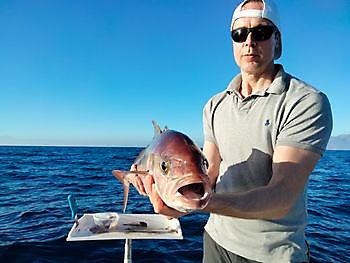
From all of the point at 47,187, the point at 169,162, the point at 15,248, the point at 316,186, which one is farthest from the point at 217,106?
the point at 316,186

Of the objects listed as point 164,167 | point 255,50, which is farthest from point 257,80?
point 164,167

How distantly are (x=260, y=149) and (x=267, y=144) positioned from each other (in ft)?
0.23

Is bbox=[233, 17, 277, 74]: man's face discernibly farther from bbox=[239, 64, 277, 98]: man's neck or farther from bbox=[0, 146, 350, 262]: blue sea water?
bbox=[0, 146, 350, 262]: blue sea water

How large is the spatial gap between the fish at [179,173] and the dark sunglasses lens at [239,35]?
110 centimetres

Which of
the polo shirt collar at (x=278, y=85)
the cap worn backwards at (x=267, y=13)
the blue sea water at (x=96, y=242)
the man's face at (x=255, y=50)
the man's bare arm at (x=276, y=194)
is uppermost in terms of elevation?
the cap worn backwards at (x=267, y=13)

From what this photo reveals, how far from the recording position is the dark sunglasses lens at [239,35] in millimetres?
2613

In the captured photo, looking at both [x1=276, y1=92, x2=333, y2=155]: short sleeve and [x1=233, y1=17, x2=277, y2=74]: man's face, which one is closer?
[x1=276, y1=92, x2=333, y2=155]: short sleeve

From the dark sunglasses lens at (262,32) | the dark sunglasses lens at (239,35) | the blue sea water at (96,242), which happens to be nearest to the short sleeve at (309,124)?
the dark sunglasses lens at (262,32)

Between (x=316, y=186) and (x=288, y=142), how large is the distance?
62.7 feet

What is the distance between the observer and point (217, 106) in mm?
2959

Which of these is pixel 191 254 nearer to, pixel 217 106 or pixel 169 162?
pixel 217 106

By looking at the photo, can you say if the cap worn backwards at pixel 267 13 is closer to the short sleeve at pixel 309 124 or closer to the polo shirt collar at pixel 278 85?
the polo shirt collar at pixel 278 85

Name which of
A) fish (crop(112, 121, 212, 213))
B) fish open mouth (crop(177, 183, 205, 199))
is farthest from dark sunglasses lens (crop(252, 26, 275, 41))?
fish open mouth (crop(177, 183, 205, 199))

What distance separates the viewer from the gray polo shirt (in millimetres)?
2154
